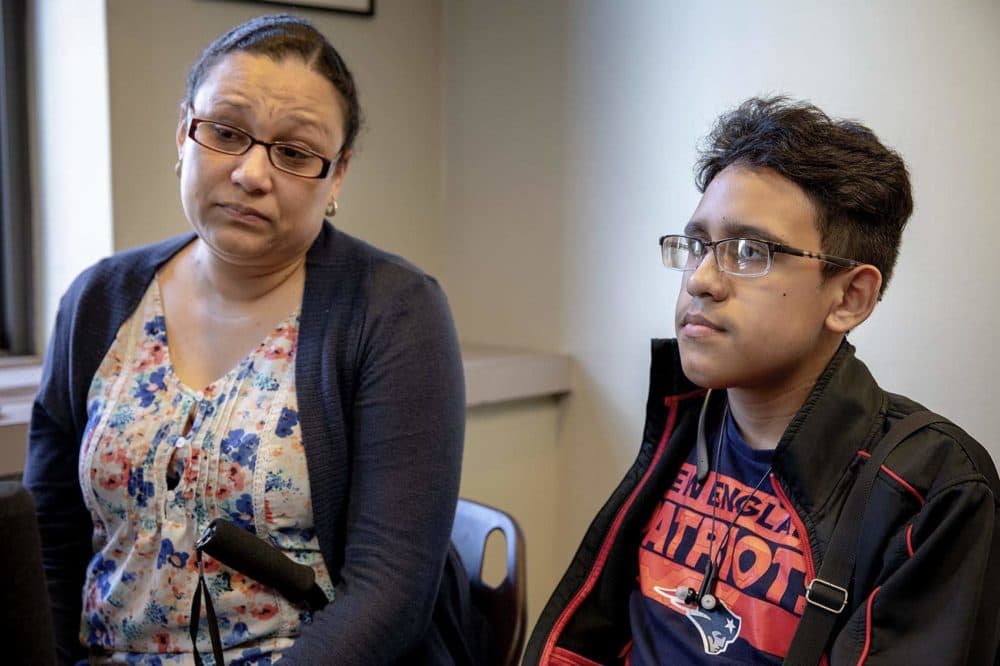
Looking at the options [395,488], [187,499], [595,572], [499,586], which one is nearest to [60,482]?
[187,499]

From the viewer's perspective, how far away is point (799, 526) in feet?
3.27

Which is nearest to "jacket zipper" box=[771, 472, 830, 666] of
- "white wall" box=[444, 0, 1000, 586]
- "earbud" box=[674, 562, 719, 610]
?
"earbud" box=[674, 562, 719, 610]

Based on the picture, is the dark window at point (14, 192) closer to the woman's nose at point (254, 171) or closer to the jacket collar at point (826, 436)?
the woman's nose at point (254, 171)

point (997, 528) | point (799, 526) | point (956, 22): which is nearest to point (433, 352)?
point (799, 526)

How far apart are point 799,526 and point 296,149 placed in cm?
77

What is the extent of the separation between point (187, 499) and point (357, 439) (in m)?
0.22

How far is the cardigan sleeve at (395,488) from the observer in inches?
46.7

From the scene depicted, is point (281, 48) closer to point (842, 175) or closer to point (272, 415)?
point (272, 415)

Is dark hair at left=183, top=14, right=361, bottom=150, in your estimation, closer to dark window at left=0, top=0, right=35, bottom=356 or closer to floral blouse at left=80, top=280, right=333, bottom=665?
floral blouse at left=80, top=280, right=333, bottom=665

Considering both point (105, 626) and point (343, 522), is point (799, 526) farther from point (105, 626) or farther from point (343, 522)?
point (105, 626)

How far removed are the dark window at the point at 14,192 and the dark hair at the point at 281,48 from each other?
96 cm

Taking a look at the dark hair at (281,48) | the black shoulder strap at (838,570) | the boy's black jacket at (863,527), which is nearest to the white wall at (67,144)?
the dark hair at (281,48)

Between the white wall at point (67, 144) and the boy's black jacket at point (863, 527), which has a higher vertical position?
the white wall at point (67, 144)

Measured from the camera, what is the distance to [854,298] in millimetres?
1055
